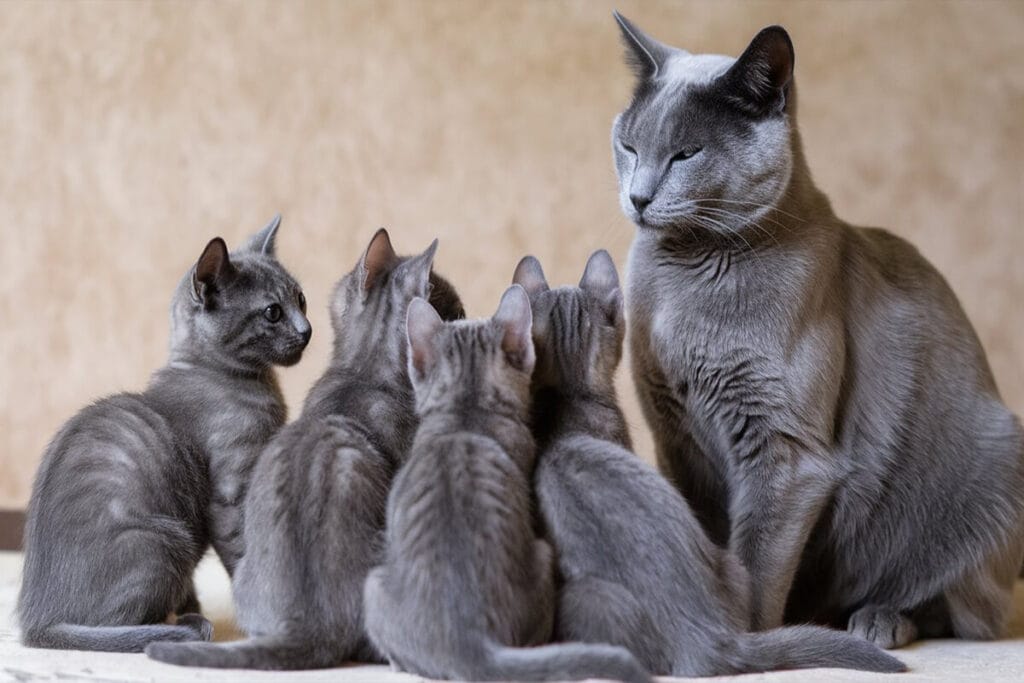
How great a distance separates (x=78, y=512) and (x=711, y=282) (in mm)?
1101

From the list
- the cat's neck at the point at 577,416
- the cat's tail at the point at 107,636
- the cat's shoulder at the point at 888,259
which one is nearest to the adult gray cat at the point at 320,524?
the cat's tail at the point at 107,636

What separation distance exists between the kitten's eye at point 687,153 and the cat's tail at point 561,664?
0.85m

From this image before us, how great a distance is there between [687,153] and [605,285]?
0.84ft

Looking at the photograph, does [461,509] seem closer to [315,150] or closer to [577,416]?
[577,416]

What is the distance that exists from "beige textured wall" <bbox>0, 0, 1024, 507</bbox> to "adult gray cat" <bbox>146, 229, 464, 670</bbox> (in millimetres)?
1491

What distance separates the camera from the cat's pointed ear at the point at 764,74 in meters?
1.96

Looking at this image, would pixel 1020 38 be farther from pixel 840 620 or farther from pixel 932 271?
pixel 840 620

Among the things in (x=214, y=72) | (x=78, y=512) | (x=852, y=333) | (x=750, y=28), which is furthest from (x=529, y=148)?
(x=78, y=512)

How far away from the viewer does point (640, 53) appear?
2.19 m

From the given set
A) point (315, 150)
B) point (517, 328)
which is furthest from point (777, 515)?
point (315, 150)

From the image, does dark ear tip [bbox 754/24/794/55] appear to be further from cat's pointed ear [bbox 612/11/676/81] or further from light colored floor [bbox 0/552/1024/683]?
light colored floor [bbox 0/552/1024/683]

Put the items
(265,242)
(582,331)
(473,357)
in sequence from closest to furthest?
(473,357) → (582,331) → (265,242)

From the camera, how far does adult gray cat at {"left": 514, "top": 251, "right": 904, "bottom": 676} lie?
168 cm

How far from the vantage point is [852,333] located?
7.04 feet
